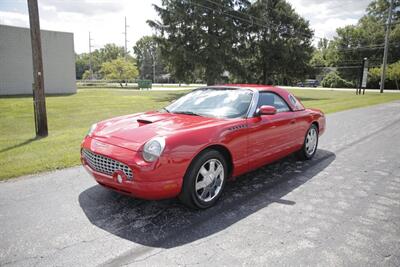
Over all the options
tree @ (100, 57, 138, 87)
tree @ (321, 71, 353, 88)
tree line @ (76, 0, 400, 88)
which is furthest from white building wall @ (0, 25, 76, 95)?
tree @ (321, 71, 353, 88)

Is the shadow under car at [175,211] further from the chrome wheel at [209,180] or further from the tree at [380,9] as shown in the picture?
the tree at [380,9]

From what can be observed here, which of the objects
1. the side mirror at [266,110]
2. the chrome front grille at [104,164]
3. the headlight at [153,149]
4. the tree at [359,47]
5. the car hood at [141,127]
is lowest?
the chrome front grille at [104,164]

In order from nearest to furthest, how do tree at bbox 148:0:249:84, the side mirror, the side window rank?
the side mirror < the side window < tree at bbox 148:0:249:84

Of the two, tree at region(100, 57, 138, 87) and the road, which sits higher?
tree at region(100, 57, 138, 87)

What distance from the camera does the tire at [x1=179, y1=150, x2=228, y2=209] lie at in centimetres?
351

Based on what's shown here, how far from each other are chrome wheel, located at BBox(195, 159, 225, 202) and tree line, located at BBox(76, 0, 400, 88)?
26835 millimetres

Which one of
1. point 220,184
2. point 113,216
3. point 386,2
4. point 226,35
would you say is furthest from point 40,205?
point 386,2

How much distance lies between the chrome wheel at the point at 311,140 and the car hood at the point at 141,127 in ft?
8.70

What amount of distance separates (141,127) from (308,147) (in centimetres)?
360

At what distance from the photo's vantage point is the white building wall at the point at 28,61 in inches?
950

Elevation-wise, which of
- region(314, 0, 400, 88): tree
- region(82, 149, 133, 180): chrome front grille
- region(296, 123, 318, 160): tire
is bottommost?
region(296, 123, 318, 160): tire

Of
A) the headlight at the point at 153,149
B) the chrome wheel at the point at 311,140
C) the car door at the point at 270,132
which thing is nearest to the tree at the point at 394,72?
the chrome wheel at the point at 311,140

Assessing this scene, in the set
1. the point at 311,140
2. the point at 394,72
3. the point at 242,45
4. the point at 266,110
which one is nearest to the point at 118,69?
the point at 242,45

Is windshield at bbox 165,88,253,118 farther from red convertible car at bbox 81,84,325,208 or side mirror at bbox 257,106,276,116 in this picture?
side mirror at bbox 257,106,276,116
